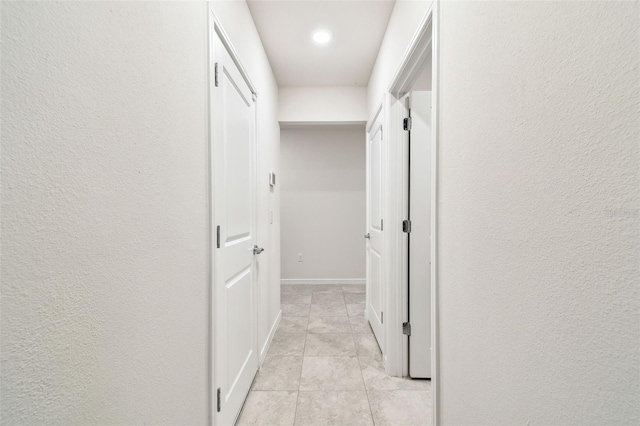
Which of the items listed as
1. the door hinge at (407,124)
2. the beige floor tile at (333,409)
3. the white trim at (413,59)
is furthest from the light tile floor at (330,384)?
the white trim at (413,59)

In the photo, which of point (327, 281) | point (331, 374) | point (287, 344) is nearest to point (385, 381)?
point (331, 374)

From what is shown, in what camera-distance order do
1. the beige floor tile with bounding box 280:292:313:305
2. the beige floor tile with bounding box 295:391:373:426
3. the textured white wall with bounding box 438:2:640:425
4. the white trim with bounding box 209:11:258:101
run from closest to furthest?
the textured white wall with bounding box 438:2:640:425
the white trim with bounding box 209:11:258:101
the beige floor tile with bounding box 295:391:373:426
the beige floor tile with bounding box 280:292:313:305

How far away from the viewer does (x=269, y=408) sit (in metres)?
1.67

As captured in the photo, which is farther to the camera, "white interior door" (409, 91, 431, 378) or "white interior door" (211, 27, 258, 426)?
"white interior door" (409, 91, 431, 378)

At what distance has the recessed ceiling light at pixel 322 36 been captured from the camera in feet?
6.99

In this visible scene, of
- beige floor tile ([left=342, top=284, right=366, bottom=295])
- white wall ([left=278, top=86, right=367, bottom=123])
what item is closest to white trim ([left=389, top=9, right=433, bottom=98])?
white wall ([left=278, top=86, right=367, bottom=123])

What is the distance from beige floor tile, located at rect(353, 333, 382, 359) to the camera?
90.1 inches

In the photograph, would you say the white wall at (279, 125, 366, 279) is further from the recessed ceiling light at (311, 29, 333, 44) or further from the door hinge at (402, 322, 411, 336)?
the door hinge at (402, 322, 411, 336)

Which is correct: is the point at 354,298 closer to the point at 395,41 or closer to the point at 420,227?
the point at 420,227

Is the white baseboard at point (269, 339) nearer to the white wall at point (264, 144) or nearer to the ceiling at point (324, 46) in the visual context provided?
the white wall at point (264, 144)

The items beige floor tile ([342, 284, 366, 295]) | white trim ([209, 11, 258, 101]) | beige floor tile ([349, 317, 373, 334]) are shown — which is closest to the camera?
white trim ([209, 11, 258, 101])

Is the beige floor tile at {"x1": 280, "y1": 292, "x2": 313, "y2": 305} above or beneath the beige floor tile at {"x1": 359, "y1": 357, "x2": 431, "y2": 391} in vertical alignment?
beneath

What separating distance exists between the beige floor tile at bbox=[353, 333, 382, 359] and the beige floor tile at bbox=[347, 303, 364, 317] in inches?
21.9

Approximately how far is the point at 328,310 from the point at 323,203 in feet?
5.82
